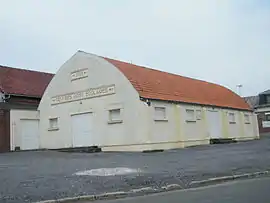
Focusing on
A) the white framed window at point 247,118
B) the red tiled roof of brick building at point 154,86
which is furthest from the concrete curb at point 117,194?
the white framed window at point 247,118

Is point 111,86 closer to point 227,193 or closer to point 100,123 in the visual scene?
point 100,123

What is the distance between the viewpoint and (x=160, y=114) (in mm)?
27938

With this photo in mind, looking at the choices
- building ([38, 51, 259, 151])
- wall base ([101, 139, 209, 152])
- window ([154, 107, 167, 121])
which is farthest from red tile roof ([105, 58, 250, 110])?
wall base ([101, 139, 209, 152])

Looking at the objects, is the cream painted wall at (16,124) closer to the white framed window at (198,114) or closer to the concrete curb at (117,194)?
the white framed window at (198,114)

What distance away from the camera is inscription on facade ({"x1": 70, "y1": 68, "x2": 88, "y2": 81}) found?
30.0 metres

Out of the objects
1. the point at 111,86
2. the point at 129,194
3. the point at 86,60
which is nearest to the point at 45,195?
the point at 129,194

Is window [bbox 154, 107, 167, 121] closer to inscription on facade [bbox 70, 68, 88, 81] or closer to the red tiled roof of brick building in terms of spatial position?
the red tiled roof of brick building

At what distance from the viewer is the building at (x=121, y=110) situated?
88.8ft

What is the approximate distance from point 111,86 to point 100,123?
2.62 metres

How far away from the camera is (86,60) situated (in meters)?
30.0

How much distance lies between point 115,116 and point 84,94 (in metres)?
3.16

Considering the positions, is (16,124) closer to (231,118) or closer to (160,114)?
(160,114)

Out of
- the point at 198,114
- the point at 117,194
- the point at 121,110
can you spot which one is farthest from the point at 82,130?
the point at 117,194

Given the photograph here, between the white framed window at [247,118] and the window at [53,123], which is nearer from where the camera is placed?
the window at [53,123]
